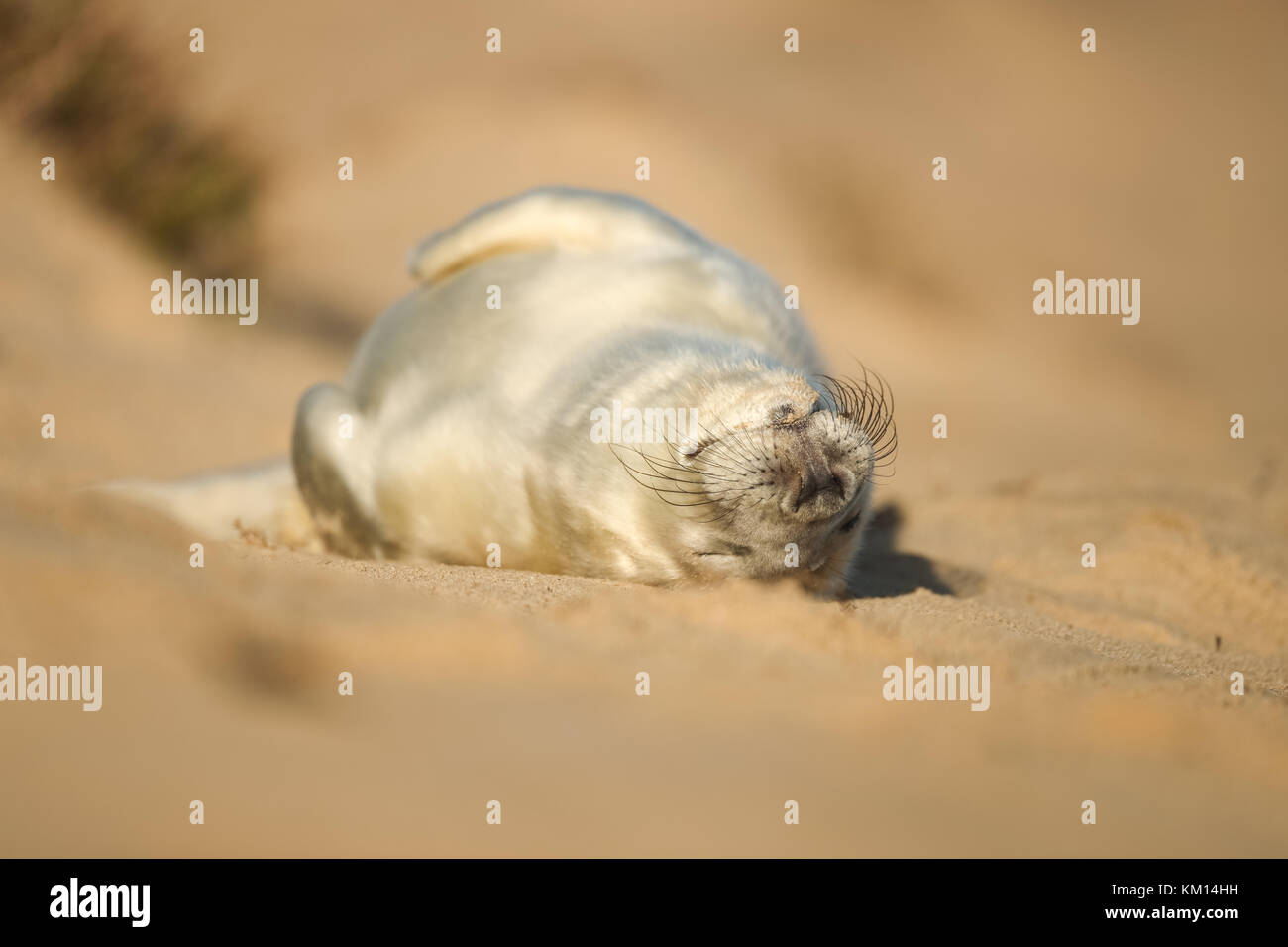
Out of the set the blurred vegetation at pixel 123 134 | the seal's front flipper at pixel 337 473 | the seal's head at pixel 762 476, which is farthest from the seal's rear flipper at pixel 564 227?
the blurred vegetation at pixel 123 134

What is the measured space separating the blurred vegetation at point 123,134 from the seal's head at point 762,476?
274 inches

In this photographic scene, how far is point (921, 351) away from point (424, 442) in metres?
8.22

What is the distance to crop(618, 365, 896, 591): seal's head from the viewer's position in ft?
9.40

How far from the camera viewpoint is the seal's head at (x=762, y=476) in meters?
2.87

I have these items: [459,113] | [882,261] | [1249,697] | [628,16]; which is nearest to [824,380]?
[1249,697]

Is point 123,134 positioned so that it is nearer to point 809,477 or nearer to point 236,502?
point 236,502

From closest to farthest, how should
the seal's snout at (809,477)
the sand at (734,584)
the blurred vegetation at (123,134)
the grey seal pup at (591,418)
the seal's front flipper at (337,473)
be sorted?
the sand at (734,584)
the seal's snout at (809,477)
the grey seal pup at (591,418)
the seal's front flipper at (337,473)
the blurred vegetation at (123,134)

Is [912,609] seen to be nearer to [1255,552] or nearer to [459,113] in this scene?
[1255,552]

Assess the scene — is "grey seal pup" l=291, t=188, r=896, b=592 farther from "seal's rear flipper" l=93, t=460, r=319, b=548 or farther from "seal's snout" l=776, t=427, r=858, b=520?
"seal's rear flipper" l=93, t=460, r=319, b=548

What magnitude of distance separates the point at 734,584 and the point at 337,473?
4.84 ft

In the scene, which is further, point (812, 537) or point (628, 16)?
point (628, 16)

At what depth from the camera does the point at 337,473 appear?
3799 millimetres

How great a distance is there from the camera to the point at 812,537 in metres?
2.99

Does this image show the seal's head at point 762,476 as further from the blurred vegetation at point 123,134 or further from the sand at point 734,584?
the blurred vegetation at point 123,134
